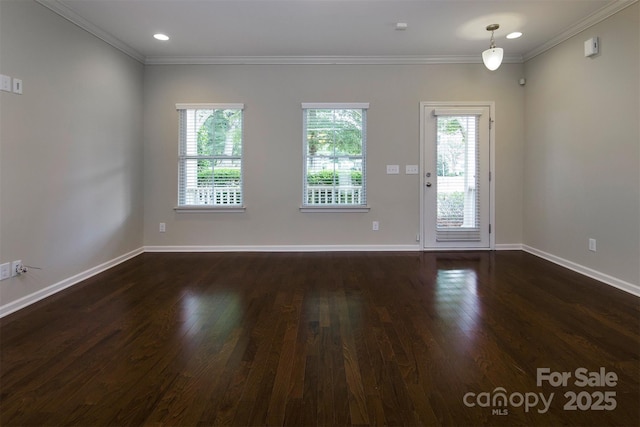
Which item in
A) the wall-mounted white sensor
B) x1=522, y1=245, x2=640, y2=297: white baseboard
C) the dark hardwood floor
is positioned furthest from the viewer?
the wall-mounted white sensor

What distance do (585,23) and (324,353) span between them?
4.18 m

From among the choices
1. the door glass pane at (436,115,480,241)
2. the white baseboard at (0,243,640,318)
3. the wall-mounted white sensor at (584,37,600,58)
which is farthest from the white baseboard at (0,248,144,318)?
the wall-mounted white sensor at (584,37,600,58)

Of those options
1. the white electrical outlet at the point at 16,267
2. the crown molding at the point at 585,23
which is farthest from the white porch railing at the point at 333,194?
the white electrical outlet at the point at 16,267

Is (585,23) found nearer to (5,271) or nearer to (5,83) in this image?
(5,83)

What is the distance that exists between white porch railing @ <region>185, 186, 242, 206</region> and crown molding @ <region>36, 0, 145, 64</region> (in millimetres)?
1851

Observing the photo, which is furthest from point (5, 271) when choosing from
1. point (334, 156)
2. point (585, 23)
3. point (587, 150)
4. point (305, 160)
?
point (585, 23)

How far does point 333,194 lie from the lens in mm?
4609

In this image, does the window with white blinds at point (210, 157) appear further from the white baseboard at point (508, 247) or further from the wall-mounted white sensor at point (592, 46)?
the wall-mounted white sensor at point (592, 46)

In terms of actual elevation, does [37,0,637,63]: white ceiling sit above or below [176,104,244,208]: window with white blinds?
above

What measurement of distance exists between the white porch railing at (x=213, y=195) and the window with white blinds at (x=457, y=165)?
9.34 feet

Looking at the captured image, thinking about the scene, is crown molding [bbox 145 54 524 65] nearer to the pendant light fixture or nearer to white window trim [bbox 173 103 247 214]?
white window trim [bbox 173 103 247 214]

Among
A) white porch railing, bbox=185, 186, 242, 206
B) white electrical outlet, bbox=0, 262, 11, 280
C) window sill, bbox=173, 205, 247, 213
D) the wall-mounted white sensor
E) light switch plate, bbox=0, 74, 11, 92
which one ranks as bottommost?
white electrical outlet, bbox=0, 262, 11, 280

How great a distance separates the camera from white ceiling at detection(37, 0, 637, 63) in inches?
122

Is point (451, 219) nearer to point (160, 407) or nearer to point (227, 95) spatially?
point (227, 95)
